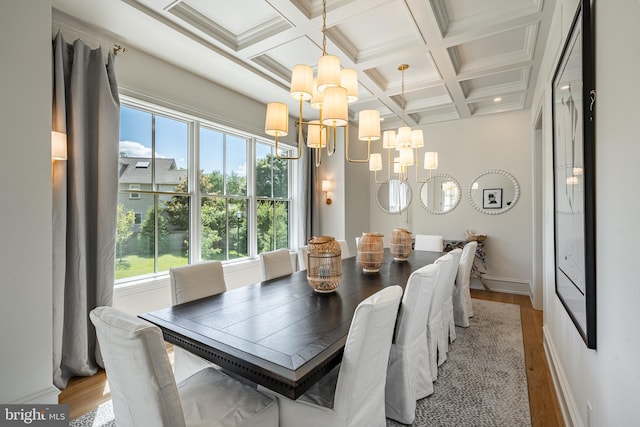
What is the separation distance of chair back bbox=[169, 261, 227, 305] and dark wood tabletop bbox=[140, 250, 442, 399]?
18 cm

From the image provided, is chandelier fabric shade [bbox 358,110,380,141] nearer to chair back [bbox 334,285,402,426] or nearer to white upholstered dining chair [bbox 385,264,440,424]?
white upholstered dining chair [bbox 385,264,440,424]

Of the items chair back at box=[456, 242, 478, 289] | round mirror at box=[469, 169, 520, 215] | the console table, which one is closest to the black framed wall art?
chair back at box=[456, 242, 478, 289]

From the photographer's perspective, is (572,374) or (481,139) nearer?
(572,374)

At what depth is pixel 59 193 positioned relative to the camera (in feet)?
7.38

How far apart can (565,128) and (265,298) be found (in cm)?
211

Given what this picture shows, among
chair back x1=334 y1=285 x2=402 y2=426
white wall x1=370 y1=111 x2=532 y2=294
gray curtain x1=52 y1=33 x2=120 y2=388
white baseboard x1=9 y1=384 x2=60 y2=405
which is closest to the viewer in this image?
chair back x1=334 y1=285 x2=402 y2=426

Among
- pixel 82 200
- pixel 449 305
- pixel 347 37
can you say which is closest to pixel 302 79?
pixel 347 37

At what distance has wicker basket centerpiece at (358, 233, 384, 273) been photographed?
105 inches

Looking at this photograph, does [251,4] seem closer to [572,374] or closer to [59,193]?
[59,193]

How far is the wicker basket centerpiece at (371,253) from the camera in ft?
8.76

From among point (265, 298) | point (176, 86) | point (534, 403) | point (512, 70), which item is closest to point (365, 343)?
point (265, 298)

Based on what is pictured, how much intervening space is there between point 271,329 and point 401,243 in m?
2.03

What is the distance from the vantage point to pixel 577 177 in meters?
1.49

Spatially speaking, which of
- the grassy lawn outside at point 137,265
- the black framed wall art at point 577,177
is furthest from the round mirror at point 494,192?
the grassy lawn outside at point 137,265
